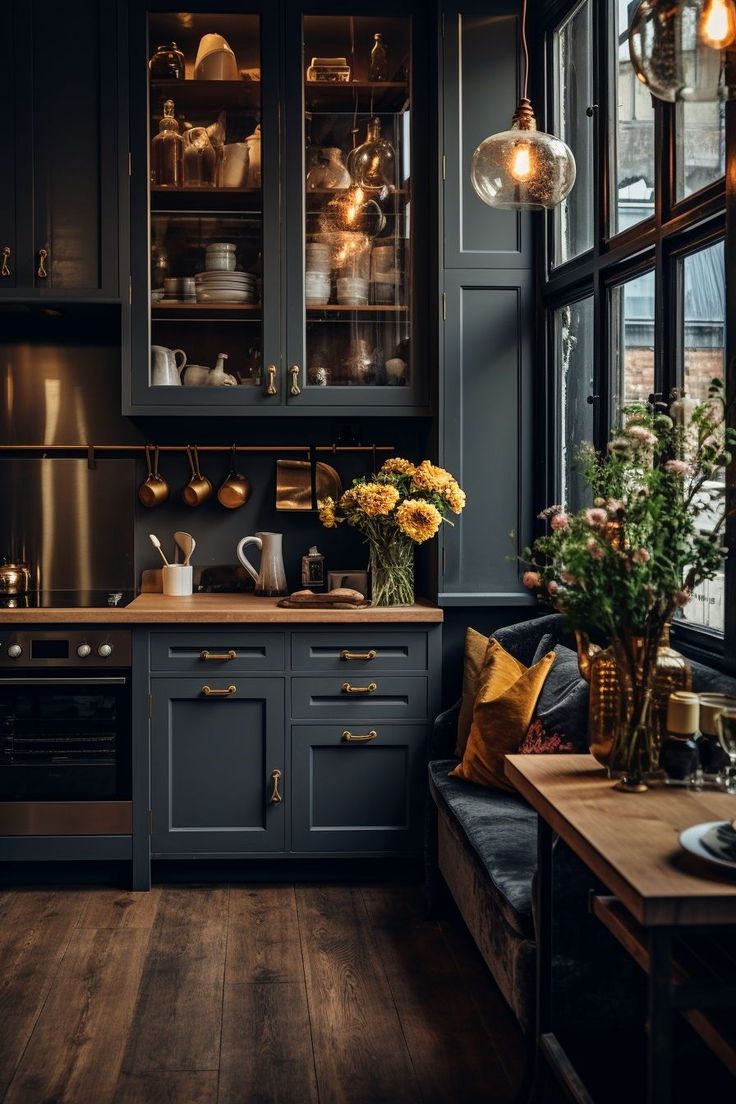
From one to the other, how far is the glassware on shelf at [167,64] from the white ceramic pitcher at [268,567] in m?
1.65

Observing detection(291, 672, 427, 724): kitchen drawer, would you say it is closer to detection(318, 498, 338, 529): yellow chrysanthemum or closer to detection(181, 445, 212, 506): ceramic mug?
detection(318, 498, 338, 529): yellow chrysanthemum

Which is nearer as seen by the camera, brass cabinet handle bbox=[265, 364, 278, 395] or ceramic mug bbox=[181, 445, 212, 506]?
brass cabinet handle bbox=[265, 364, 278, 395]

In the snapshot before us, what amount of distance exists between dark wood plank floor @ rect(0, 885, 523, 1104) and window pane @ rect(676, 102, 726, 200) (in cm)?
→ 212

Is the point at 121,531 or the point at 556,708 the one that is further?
the point at 121,531

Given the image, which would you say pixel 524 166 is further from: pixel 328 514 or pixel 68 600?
pixel 68 600

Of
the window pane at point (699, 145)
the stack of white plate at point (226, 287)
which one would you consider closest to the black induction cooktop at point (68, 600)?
the stack of white plate at point (226, 287)

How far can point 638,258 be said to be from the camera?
3037 mm

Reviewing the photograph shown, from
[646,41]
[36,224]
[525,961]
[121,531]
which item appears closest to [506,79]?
[36,224]

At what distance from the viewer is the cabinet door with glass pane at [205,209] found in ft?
12.6

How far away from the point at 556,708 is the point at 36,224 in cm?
246

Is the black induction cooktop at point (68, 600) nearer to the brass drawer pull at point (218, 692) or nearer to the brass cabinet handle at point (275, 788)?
the brass drawer pull at point (218, 692)

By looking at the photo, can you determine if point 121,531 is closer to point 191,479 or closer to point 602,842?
point 191,479

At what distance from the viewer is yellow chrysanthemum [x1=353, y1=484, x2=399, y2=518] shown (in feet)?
12.0

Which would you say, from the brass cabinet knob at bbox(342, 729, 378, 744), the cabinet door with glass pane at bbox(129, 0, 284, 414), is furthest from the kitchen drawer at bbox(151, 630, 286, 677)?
the cabinet door with glass pane at bbox(129, 0, 284, 414)
